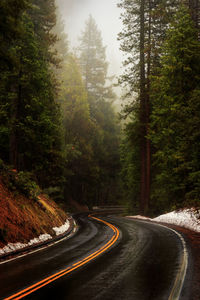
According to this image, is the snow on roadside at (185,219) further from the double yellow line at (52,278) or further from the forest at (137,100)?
the double yellow line at (52,278)

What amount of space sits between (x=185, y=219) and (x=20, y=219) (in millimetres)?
11026

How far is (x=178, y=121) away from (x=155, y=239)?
27.3ft

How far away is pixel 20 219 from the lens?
12.7m

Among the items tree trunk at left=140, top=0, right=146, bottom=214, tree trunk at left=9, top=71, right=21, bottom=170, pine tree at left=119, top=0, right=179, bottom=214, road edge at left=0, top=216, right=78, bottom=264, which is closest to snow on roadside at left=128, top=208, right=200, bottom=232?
tree trunk at left=140, top=0, right=146, bottom=214

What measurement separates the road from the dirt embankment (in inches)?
53.4

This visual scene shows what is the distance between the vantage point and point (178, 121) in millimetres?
18016

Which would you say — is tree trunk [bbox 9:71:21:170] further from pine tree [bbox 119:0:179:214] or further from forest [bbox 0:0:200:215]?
pine tree [bbox 119:0:179:214]

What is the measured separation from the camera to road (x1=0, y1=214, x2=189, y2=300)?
6.16 meters

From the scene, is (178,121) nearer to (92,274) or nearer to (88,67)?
(92,274)

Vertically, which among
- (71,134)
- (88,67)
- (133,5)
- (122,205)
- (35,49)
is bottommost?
(122,205)

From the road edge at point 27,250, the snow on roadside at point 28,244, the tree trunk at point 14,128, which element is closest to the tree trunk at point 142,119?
the tree trunk at point 14,128

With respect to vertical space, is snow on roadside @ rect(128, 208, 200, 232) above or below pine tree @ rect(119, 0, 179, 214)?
below

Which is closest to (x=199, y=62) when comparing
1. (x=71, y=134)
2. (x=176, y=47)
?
(x=176, y=47)

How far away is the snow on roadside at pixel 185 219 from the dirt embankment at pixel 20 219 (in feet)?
27.9
